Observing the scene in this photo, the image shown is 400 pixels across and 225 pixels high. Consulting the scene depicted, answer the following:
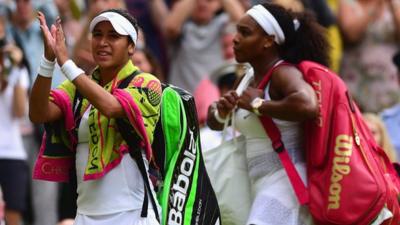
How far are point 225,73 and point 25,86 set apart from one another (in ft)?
5.64

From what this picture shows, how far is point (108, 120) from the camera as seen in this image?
23.0 feet

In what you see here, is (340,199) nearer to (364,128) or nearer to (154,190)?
(364,128)

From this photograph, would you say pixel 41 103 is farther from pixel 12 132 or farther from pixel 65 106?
pixel 12 132

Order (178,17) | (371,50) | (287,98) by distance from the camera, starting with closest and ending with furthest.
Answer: (287,98), (371,50), (178,17)

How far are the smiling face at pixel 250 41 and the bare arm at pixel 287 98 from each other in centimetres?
20

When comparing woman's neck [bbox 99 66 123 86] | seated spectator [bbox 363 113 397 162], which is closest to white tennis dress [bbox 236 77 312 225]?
woman's neck [bbox 99 66 123 86]

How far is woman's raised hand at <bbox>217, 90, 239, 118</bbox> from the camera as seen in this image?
8.04 m

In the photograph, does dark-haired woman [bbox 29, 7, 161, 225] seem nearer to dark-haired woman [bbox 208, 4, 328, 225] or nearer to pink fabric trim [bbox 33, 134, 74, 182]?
pink fabric trim [bbox 33, 134, 74, 182]

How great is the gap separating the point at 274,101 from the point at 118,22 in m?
1.24

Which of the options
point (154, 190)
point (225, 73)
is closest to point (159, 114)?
point (154, 190)

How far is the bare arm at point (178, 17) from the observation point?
1215 cm

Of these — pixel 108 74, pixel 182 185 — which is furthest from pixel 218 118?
pixel 108 74

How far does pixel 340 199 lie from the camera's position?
7797 mm

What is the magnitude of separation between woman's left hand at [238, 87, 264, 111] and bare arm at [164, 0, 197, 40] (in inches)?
169
